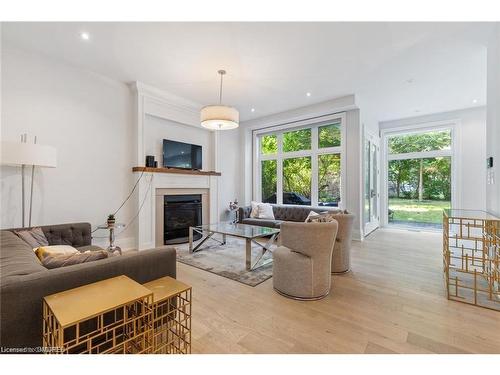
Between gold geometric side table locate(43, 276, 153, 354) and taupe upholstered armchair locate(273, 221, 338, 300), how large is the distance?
1443 mm

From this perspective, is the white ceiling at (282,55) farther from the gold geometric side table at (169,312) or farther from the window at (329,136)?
the gold geometric side table at (169,312)

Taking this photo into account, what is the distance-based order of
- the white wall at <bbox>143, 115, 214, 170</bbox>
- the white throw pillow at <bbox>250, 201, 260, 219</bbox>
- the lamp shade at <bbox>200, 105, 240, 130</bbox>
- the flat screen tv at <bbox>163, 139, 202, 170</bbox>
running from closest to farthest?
the lamp shade at <bbox>200, 105, 240, 130</bbox>
the white wall at <bbox>143, 115, 214, 170</bbox>
the flat screen tv at <bbox>163, 139, 202, 170</bbox>
the white throw pillow at <bbox>250, 201, 260, 219</bbox>

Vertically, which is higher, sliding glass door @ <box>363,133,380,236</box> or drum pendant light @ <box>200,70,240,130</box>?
drum pendant light @ <box>200,70,240,130</box>

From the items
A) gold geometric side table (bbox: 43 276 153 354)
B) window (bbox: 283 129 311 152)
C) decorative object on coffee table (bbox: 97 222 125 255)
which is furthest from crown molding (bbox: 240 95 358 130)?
gold geometric side table (bbox: 43 276 153 354)

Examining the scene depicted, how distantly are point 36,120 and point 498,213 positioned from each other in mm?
5886

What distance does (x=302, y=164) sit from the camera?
614 centimetres

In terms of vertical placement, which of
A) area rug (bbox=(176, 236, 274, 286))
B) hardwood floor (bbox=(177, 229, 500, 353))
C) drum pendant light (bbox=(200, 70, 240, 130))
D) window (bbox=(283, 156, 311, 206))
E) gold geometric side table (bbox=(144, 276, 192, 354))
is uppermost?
drum pendant light (bbox=(200, 70, 240, 130))

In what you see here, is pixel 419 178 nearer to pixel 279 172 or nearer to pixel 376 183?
pixel 376 183

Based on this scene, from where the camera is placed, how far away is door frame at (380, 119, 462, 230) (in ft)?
A: 18.6

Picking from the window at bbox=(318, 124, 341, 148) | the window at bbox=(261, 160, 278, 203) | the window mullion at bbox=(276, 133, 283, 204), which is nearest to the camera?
the window at bbox=(318, 124, 341, 148)

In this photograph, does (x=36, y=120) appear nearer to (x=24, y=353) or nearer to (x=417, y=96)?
(x=24, y=353)

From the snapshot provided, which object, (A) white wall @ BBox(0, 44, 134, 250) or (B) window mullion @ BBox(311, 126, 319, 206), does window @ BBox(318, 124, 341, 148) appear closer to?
(B) window mullion @ BBox(311, 126, 319, 206)

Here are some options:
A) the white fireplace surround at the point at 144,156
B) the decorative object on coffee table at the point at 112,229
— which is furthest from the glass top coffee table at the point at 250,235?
the decorative object on coffee table at the point at 112,229

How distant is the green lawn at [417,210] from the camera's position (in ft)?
19.9
